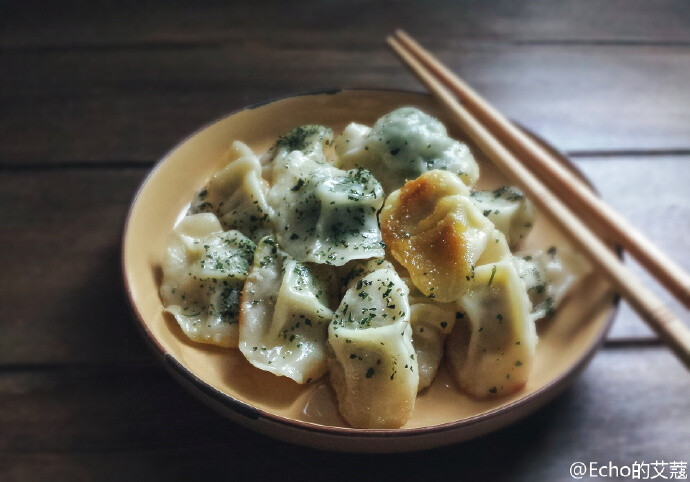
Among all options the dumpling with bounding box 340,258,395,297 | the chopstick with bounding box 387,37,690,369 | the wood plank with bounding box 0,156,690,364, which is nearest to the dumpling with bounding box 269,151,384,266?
the dumpling with bounding box 340,258,395,297

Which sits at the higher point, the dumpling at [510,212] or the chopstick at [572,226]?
the chopstick at [572,226]

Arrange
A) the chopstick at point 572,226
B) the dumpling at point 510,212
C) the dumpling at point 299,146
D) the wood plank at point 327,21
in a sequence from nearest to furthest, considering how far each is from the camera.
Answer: the chopstick at point 572,226 < the dumpling at point 510,212 < the dumpling at point 299,146 < the wood plank at point 327,21

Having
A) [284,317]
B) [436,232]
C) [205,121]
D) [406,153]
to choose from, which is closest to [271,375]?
[284,317]

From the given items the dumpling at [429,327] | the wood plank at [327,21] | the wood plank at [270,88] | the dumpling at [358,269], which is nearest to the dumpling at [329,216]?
the dumpling at [358,269]

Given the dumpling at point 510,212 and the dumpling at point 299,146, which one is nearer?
the dumpling at point 510,212

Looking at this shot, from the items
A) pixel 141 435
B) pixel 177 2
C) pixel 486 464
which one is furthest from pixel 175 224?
pixel 177 2

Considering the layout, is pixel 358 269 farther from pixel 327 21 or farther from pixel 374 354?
pixel 327 21

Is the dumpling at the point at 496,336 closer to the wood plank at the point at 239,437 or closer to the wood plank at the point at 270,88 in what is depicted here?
the wood plank at the point at 239,437
